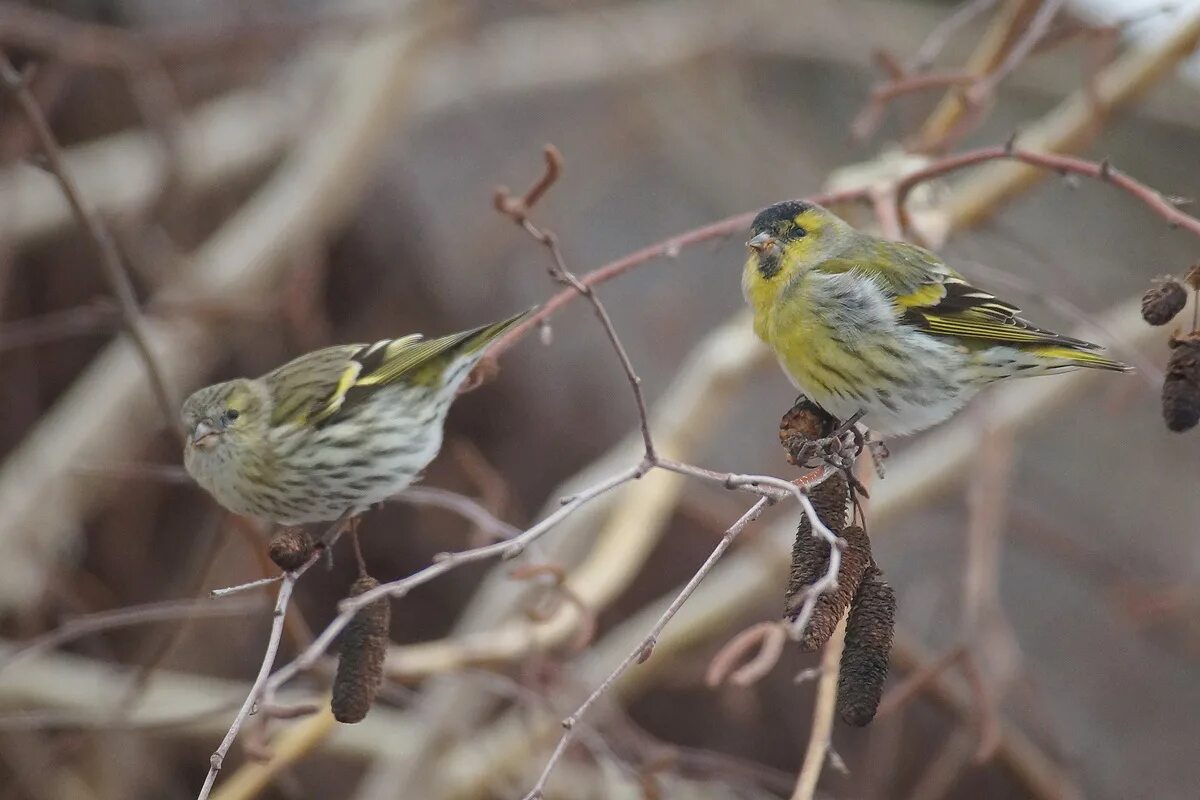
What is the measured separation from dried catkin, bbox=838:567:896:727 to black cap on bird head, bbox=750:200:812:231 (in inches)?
36.0

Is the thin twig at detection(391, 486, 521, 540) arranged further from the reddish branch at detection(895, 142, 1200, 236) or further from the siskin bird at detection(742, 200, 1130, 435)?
the reddish branch at detection(895, 142, 1200, 236)

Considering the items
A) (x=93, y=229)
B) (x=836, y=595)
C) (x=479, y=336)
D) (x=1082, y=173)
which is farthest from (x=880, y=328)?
(x=93, y=229)

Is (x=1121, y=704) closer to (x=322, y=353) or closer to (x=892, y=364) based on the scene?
(x=892, y=364)

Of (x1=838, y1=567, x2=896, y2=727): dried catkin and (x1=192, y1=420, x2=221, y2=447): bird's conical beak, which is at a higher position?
(x1=838, y1=567, x2=896, y2=727): dried catkin

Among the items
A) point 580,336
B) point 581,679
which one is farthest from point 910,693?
point 580,336

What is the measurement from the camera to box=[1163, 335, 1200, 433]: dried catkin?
1.38 m

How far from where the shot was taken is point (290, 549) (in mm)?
1522

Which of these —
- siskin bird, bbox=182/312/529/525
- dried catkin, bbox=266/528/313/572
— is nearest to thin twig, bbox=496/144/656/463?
siskin bird, bbox=182/312/529/525

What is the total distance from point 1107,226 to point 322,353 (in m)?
4.07

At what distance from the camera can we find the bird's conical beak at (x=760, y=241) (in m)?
2.12

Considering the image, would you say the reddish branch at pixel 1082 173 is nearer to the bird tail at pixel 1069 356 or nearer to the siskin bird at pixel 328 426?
the bird tail at pixel 1069 356

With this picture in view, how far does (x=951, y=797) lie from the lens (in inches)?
162

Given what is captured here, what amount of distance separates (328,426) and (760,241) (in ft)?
2.71

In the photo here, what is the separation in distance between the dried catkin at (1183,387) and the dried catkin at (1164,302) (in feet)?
0.14
